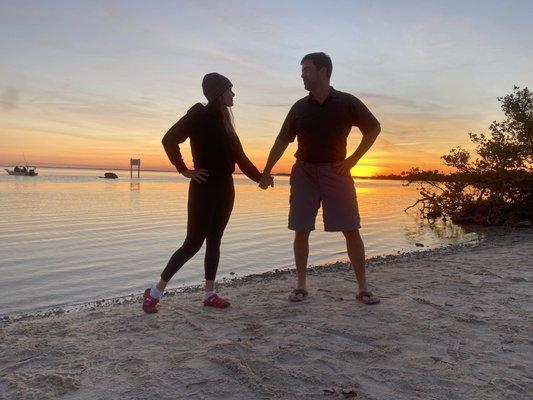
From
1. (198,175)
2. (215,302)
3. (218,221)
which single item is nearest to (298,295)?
(215,302)

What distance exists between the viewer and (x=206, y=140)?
4.31 m

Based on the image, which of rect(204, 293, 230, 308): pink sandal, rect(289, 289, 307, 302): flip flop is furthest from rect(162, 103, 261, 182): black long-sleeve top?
rect(289, 289, 307, 302): flip flop

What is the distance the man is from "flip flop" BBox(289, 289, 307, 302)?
63cm

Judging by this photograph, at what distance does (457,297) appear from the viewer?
16.7 feet

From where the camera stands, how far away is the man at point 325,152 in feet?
14.7

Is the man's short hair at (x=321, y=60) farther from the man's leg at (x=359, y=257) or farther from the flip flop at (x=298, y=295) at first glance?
the flip flop at (x=298, y=295)

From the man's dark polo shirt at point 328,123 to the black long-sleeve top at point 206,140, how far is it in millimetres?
710

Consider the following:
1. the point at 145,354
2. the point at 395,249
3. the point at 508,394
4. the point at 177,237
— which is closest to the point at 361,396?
the point at 508,394

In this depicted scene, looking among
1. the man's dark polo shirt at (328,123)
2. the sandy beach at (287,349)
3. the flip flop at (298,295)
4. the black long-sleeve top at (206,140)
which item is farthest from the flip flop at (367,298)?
the black long-sleeve top at (206,140)

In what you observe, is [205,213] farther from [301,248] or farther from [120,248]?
[120,248]

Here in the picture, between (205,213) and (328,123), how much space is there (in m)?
1.53

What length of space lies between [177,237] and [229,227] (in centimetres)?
256

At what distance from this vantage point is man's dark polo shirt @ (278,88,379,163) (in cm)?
448

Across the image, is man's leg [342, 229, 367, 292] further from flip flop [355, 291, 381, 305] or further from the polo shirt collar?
the polo shirt collar
